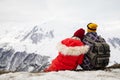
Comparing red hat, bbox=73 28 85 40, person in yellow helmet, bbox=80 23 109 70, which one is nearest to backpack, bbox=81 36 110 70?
person in yellow helmet, bbox=80 23 109 70

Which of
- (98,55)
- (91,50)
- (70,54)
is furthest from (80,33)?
(98,55)

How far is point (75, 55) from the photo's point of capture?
46.5ft

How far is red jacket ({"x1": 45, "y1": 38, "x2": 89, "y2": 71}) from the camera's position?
14.1 m

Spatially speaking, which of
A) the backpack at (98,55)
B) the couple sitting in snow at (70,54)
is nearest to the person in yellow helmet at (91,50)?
the backpack at (98,55)

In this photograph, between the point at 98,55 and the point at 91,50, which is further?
A: the point at 91,50

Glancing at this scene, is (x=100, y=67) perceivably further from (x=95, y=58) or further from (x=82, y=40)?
(x=82, y=40)

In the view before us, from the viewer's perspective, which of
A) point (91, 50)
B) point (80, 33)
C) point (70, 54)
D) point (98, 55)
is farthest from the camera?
point (80, 33)

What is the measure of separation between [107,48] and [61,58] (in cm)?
215

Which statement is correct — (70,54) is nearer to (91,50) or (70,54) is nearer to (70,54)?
(70,54)

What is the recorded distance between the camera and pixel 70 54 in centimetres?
1416

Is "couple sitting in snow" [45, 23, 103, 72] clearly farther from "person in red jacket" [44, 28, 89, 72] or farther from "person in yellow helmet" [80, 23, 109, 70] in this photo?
"person in yellow helmet" [80, 23, 109, 70]

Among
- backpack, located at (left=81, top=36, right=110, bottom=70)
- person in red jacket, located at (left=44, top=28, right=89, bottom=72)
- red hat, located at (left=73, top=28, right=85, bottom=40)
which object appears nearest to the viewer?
backpack, located at (left=81, top=36, right=110, bottom=70)

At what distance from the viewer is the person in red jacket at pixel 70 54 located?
14.1 m

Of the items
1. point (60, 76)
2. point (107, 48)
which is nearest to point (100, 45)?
point (107, 48)
